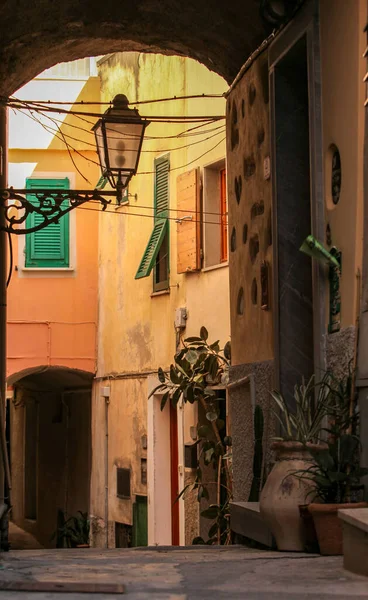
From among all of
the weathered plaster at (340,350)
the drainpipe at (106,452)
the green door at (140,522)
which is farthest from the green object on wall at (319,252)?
the drainpipe at (106,452)

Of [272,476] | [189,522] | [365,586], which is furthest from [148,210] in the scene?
[365,586]

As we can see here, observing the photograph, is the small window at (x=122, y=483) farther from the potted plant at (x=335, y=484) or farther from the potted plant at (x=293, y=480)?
the potted plant at (x=335, y=484)

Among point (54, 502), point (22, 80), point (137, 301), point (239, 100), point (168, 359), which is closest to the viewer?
point (239, 100)

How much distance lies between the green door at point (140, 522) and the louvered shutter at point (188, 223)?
142 inches

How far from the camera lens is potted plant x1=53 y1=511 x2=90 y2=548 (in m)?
20.5

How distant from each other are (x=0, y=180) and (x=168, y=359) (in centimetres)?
617

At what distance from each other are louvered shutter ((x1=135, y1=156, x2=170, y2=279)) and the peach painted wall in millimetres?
2254

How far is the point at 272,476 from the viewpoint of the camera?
753cm

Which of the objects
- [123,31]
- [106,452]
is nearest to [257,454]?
[123,31]

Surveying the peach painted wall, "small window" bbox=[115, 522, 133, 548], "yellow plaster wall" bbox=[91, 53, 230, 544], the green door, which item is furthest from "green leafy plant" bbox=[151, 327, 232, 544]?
the peach painted wall

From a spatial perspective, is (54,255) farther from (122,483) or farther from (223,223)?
(223,223)

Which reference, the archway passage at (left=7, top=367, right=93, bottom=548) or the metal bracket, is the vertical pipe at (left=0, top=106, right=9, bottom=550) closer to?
the metal bracket

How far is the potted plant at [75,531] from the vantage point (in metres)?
20.5

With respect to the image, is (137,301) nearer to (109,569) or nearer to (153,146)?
(153,146)
